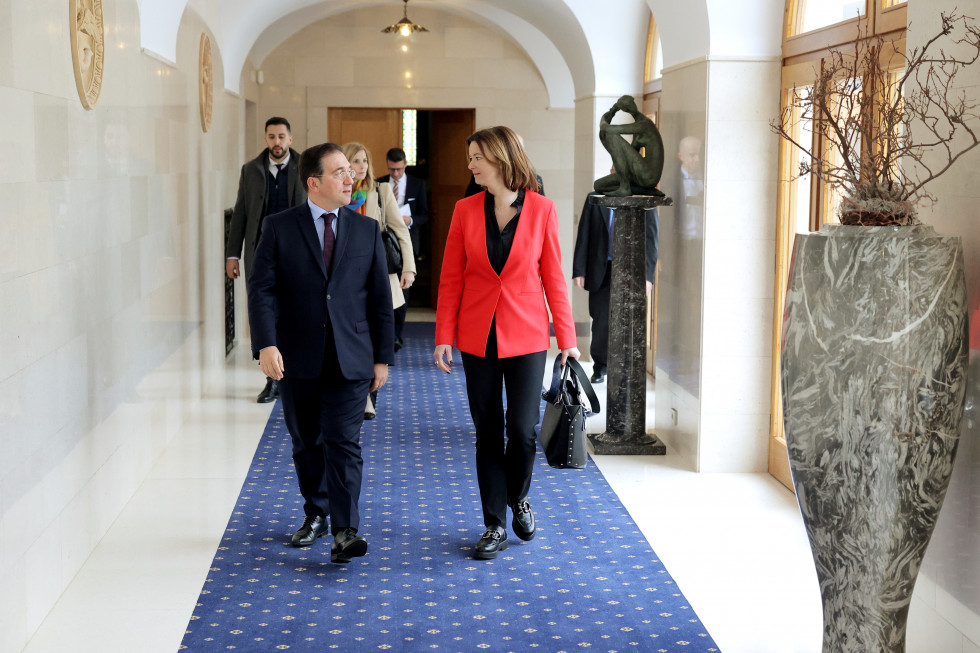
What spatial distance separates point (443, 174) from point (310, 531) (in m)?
10.0

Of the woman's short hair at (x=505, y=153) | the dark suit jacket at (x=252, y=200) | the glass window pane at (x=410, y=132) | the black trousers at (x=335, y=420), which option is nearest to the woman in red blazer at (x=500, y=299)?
the woman's short hair at (x=505, y=153)

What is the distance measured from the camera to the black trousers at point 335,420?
14.5 ft

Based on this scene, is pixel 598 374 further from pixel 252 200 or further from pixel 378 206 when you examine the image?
pixel 252 200

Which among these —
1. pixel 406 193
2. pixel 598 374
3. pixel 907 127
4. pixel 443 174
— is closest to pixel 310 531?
pixel 907 127

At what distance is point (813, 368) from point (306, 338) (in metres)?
2.05

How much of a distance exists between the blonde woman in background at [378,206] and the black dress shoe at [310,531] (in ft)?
6.44

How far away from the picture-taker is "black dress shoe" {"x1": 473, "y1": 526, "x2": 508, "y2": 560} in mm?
4586

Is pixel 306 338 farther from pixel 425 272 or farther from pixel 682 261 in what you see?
pixel 425 272

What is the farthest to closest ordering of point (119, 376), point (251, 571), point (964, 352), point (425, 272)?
1. point (425, 272)
2. point (119, 376)
3. point (251, 571)
4. point (964, 352)

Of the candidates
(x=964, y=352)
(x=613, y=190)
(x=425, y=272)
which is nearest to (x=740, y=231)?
(x=613, y=190)

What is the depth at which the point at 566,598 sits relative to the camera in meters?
4.16

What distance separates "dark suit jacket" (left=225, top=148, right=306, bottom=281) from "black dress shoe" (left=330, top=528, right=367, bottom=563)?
11.5ft

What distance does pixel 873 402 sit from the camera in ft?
10.1

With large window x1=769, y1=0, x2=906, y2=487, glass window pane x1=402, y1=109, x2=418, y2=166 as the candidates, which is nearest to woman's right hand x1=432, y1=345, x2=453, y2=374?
large window x1=769, y1=0, x2=906, y2=487
